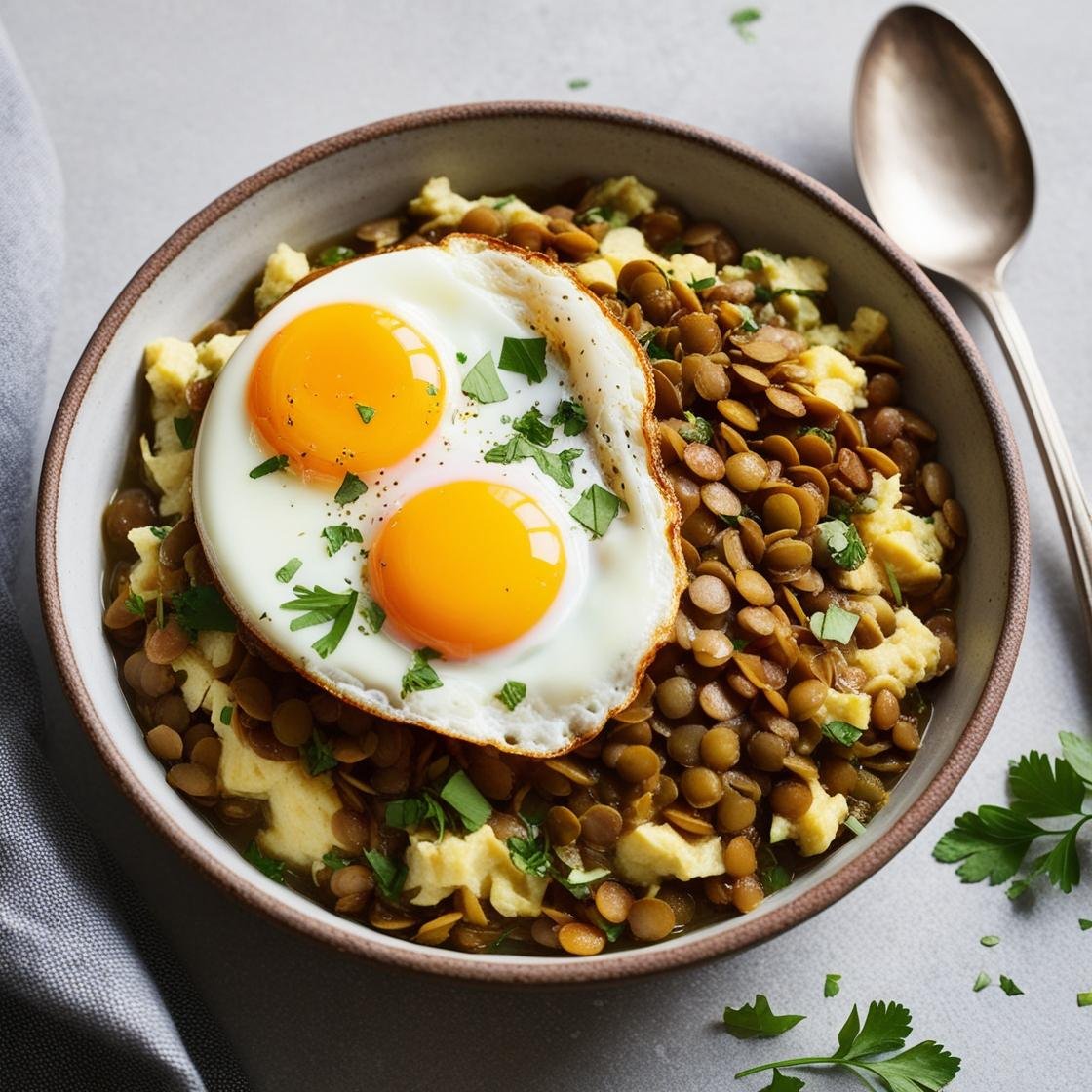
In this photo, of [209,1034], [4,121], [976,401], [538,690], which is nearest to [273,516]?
[538,690]

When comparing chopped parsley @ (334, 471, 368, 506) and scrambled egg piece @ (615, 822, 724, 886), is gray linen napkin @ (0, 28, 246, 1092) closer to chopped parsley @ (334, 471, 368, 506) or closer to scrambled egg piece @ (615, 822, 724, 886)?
chopped parsley @ (334, 471, 368, 506)

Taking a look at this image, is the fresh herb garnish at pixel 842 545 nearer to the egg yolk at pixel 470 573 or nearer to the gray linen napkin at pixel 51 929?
the egg yolk at pixel 470 573

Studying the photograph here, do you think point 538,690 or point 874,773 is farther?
point 874,773

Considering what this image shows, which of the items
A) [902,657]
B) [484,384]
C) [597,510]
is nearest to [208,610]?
[484,384]

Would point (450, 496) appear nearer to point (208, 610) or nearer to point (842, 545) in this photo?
point (208, 610)

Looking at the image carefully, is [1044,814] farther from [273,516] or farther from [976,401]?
[273,516]

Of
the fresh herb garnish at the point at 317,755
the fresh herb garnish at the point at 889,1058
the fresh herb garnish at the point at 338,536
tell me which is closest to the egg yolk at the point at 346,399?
the fresh herb garnish at the point at 338,536
